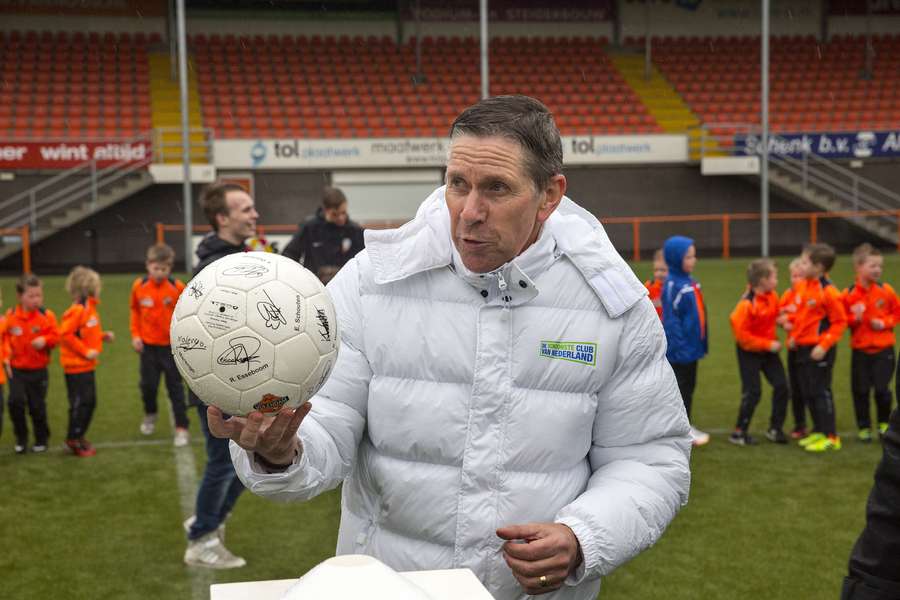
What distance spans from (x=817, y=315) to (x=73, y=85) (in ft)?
74.9

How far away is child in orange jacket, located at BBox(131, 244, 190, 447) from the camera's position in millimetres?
7770

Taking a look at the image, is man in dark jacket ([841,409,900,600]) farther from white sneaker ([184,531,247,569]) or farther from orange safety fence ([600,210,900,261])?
orange safety fence ([600,210,900,261])

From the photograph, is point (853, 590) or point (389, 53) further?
point (389, 53)

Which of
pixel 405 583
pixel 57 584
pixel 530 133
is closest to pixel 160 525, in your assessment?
pixel 57 584

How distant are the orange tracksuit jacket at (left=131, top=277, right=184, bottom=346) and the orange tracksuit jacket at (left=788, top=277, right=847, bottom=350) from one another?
4712 mm

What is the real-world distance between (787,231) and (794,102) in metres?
5.53

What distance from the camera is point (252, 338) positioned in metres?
1.98

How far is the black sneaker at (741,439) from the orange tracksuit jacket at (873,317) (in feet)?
3.35

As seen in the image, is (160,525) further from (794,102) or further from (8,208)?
(794,102)

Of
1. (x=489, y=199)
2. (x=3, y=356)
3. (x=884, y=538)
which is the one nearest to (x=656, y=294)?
(x=3, y=356)

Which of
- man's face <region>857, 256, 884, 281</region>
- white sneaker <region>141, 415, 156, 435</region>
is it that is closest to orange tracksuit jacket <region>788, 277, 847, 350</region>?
man's face <region>857, 256, 884, 281</region>

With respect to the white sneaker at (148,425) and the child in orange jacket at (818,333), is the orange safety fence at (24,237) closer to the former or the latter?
the white sneaker at (148,425)

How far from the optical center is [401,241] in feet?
7.39

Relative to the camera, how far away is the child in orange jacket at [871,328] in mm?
7258
